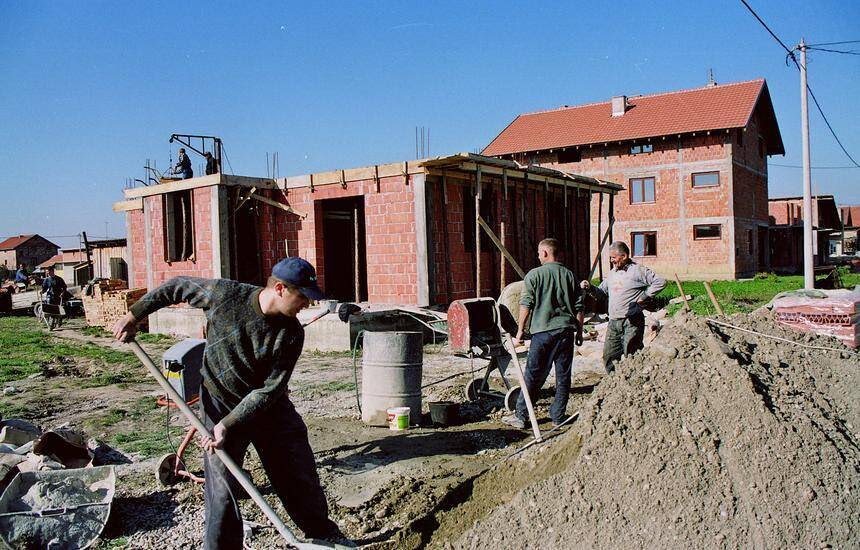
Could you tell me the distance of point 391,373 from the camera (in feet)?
20.7

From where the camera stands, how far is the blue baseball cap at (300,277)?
319cm

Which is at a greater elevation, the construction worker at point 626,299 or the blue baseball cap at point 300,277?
the blue baseball cap at point 300,277

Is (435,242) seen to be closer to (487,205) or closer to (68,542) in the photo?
(487,205)

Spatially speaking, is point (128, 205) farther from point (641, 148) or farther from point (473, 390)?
point (641, 148)

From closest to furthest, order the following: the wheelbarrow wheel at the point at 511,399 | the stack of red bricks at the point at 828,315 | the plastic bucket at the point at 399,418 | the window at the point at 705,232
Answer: the plastic bucket at the point at 399,418
the wheelbarrow wheel at the point at 511,399
the stack of red bricks at the point at 828,315
the window at the point at 705,232

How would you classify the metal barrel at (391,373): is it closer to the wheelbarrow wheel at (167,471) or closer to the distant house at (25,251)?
the wheelbarrow wheel at (167,471)

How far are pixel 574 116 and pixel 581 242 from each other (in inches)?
735

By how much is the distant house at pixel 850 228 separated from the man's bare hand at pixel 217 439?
215 feet

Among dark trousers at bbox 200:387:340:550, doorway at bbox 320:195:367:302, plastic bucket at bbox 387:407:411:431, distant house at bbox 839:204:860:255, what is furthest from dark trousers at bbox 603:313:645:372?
distant house at bbox 839:204:860:255

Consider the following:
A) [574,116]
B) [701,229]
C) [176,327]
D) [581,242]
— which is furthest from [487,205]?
[574,116]

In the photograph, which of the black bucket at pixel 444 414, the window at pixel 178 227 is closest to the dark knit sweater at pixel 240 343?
the black bucket at pixel 444 414

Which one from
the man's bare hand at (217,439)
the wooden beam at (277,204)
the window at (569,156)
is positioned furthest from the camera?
the window at (569,156)

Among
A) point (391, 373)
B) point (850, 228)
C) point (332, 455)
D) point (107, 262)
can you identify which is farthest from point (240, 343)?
point (850, 228)

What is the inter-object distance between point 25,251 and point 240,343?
74656 mm
